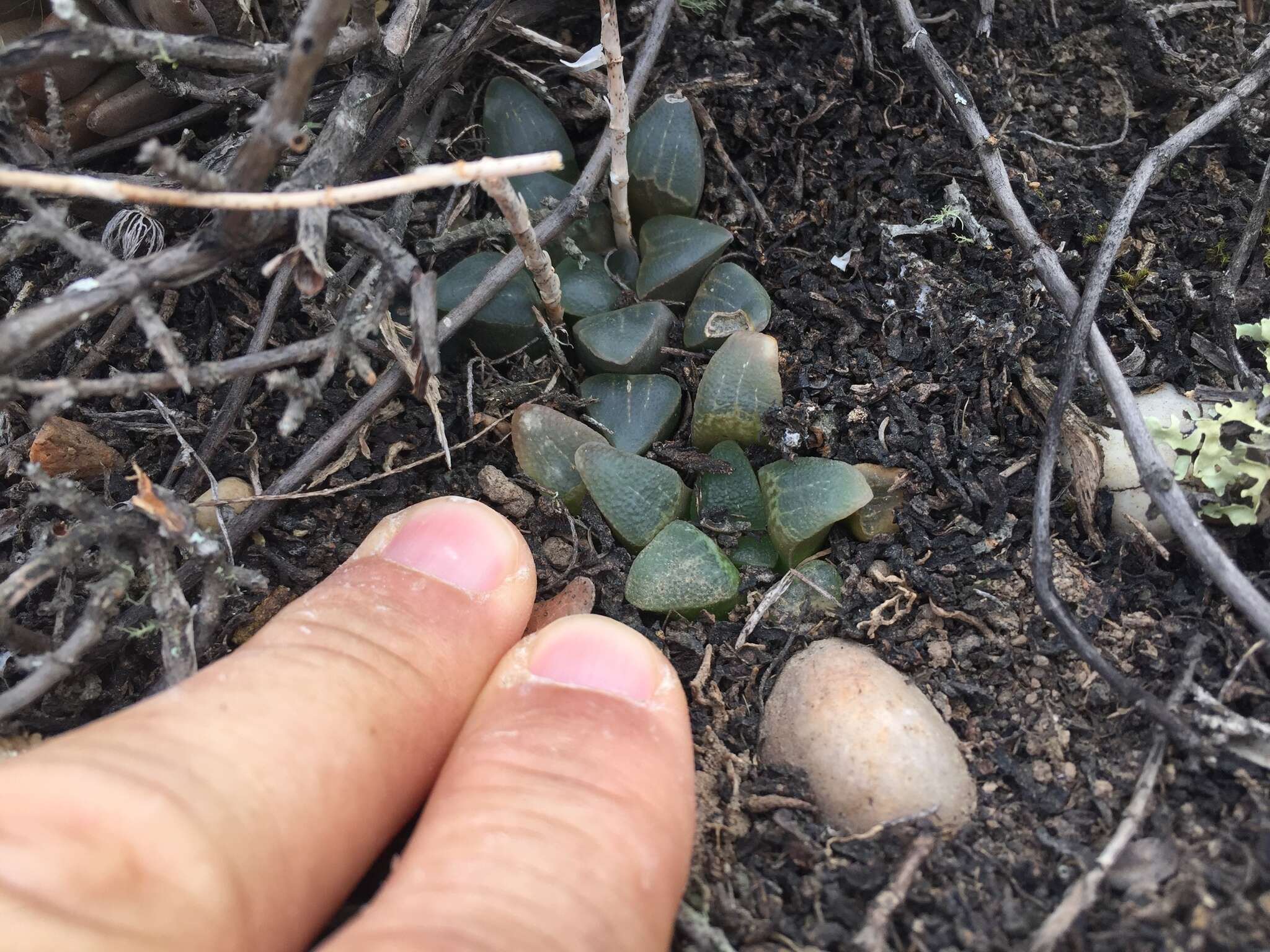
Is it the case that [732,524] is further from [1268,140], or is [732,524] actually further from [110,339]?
[1268,140]

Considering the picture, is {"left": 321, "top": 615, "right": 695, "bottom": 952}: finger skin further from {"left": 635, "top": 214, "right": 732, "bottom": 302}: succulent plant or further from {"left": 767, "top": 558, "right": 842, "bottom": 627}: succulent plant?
{"left": 635, "top": 214, "right": 732, "bottom": 302}: succulent plant

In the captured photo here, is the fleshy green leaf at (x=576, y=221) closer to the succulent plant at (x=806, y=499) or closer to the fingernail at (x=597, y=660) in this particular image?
the succulent plant at (x=806, y=499)

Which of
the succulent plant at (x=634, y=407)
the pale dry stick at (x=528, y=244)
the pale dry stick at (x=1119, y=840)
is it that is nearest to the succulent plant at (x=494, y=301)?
the pale dry stick at (x=528, y=244)

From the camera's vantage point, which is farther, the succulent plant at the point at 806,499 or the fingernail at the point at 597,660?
the succulent plant at the point at 806,499

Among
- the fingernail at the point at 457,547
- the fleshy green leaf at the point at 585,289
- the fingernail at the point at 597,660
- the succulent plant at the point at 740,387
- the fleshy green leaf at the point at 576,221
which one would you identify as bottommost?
the fingernail at the point at 597,660

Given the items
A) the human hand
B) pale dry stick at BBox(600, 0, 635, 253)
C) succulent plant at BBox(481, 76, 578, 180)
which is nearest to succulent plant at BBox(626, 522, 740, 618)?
the human hand

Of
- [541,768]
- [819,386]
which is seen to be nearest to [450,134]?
[819,386]
